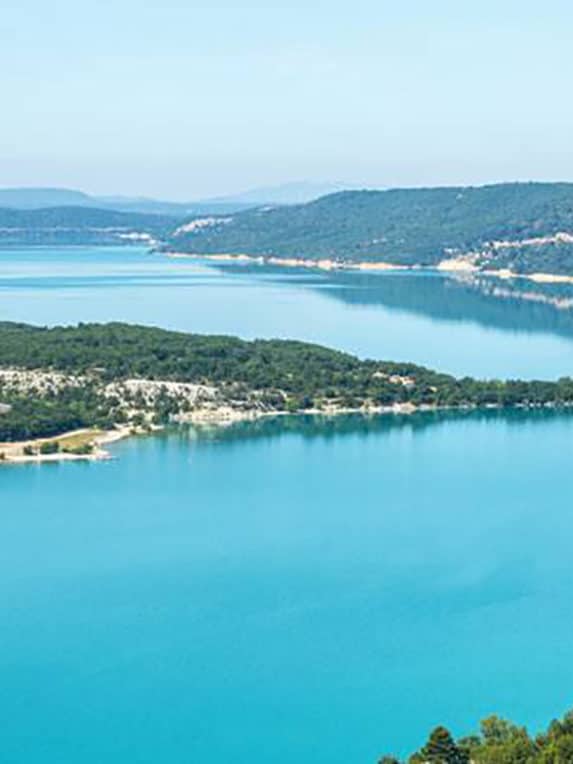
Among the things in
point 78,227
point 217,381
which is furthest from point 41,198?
point 217,381

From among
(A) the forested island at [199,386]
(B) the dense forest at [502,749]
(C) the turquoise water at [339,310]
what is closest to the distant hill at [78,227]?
(C) the turquoise water at [339,310]

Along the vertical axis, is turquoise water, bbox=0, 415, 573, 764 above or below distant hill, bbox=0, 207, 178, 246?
below

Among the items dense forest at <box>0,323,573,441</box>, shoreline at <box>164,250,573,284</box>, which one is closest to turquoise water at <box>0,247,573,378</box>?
dense forest at <box>0,323,573,441</box>

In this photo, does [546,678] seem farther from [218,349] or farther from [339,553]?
[218,349]

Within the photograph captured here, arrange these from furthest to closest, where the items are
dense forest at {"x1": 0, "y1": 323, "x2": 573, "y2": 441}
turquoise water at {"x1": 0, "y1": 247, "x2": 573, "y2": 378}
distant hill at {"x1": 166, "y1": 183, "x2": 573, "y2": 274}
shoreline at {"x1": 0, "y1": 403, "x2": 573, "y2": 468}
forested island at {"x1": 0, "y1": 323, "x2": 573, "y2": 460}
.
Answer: distant hill at {"x1": 166, "y1": 183, "x2": 573, "y2": 274}, turquoise water at {"x1": 0, "y1": 247, "x2": 573, "y2": 378}, dense forest at {"x1": 0, "y1": 323, "x2": 573, "y2": 441}, forested island at {"x1": 0, "y1": 323, "x2": 573, "y2": 460}, shoreline at {"x1": 0, "y1": 403, "x2": 573, "y2": 468}

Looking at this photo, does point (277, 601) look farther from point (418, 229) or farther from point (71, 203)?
point (71, 203)

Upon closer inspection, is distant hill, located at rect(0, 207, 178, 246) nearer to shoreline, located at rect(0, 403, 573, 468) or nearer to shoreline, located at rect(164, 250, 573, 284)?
shoreline, located at rect(164, 250, 573, 284)

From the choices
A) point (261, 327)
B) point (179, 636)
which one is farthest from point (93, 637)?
point (261, 327)
